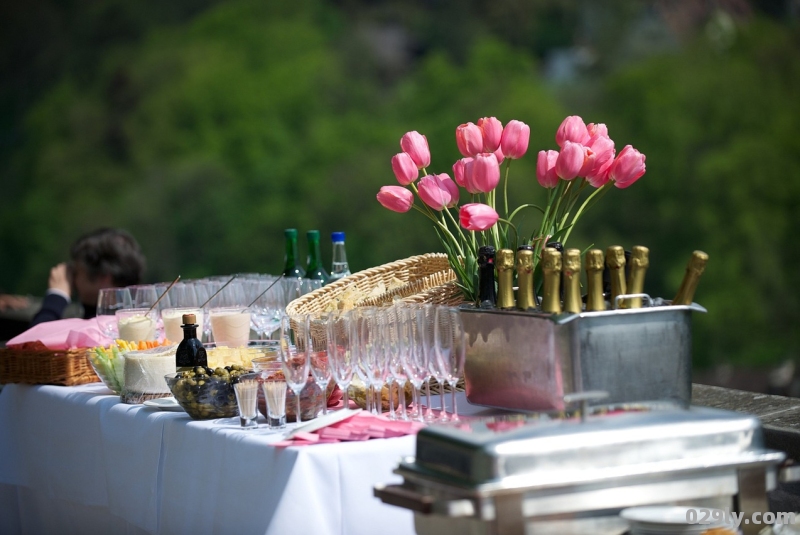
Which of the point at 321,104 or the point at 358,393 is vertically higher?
the point at 321,104

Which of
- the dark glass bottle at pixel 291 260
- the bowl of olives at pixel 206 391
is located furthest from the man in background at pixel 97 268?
the bowl of olives at pixel 206 391

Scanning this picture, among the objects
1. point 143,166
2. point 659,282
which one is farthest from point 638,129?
point 143,166

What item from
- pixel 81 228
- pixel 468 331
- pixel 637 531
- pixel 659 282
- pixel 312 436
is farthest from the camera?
pixel 81 228

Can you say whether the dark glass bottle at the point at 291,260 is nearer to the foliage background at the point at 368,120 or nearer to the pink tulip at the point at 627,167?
the pink tulip at the point at 627,167

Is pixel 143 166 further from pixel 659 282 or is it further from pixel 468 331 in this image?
pixel 468 331

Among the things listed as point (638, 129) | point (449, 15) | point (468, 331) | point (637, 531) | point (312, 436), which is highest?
point (449, 15)

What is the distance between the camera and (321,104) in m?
17.8

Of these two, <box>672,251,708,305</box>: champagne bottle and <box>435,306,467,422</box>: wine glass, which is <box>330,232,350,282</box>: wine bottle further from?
<box>672,251,708,305</box>: champagne bottle

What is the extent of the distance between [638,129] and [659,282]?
236 centimetres

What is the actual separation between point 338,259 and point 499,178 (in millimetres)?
1309

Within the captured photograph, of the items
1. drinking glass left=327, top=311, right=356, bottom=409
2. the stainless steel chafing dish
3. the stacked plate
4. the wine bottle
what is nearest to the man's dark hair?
the wine bottle

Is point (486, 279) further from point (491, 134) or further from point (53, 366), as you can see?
point (53, 366)

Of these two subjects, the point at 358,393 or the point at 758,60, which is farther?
the point at 758,60

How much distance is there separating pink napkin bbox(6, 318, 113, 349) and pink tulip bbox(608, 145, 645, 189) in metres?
1.52
